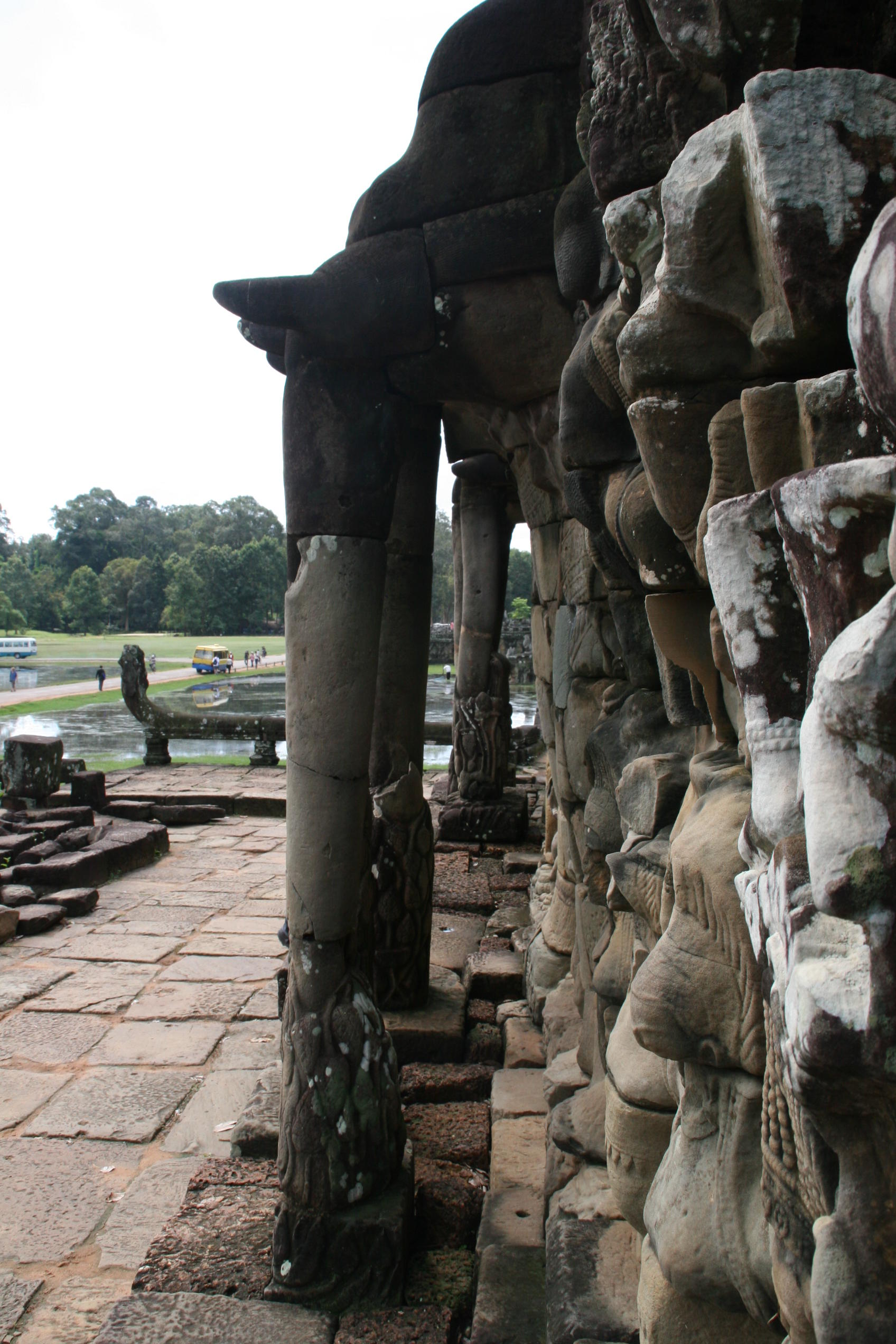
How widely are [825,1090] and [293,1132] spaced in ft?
6.47

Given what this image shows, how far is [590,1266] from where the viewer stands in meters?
1.77

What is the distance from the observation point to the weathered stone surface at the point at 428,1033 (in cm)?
348

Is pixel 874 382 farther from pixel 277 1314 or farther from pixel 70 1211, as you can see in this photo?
pixel 70 1211

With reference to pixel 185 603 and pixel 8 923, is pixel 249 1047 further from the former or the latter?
pixel 185 603

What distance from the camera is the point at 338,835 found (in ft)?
8.39

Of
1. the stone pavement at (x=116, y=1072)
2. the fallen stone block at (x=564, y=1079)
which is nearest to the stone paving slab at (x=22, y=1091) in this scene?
the stone pavement at (x=116, y=1072)

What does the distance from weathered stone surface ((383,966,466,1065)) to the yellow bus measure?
85.2 ft

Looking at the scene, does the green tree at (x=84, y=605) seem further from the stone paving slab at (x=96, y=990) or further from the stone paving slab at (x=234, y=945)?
the stone paving slab at (x=96, y=990)

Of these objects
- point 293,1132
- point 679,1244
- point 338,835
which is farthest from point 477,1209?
point 679,1244

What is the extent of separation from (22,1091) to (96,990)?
1180mm

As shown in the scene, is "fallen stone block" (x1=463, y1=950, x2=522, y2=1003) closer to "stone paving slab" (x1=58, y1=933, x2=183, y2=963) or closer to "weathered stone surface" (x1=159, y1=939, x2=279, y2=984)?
"weathered stone surface" (x1=159, y1=939, x2=279, y2=984)

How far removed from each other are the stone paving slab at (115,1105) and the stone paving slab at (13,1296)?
837 mm

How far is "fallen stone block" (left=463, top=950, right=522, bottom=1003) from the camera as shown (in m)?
4.01

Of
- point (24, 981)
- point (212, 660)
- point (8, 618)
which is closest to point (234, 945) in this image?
point (24, 981)
